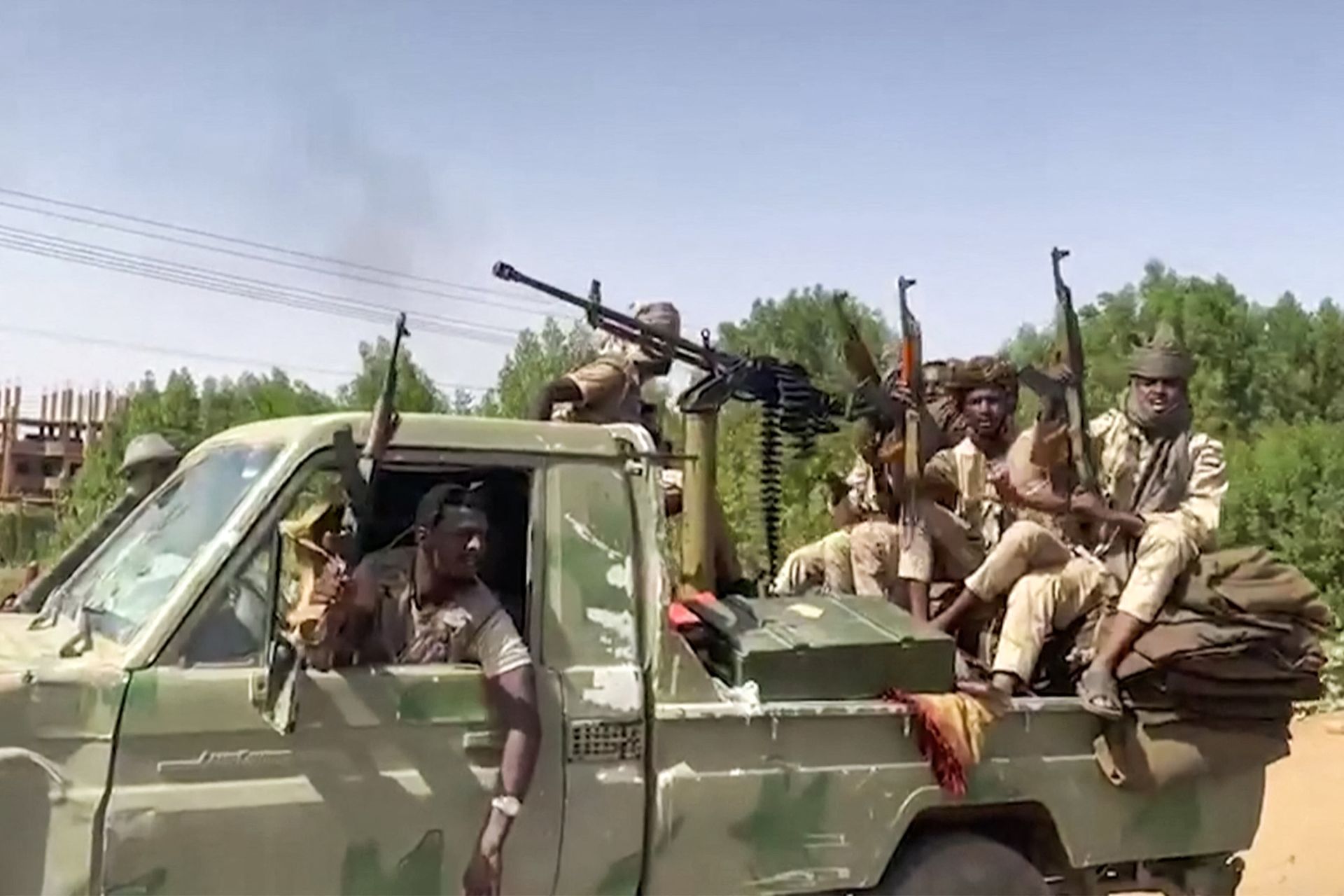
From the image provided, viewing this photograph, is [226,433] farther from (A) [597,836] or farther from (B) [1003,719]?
(B) [1003,719]

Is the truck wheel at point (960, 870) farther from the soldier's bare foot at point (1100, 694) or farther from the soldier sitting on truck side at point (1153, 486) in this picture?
the soldier sitting on truck side at point (1153, 486)

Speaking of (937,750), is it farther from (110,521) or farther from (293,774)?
(110,521)

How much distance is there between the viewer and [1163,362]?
20.2 feet

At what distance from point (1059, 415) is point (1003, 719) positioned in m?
1.49

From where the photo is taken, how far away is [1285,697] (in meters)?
5.76

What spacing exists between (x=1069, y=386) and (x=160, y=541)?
11.4 feet

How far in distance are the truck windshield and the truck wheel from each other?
231 centimetres

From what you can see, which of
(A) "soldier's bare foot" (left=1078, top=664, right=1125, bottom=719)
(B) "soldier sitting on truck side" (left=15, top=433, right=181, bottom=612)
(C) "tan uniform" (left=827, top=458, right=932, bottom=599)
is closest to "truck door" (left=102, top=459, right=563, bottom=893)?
(B) "soldier sitting on truck side" (left=15, top=433, right=181, bottom=612)

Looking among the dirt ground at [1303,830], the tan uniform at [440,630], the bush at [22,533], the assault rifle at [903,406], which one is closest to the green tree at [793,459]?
the assault rifle at [903,406]

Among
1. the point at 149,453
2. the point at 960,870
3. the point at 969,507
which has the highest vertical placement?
the point at 149,453

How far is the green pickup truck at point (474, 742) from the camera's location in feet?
13.9

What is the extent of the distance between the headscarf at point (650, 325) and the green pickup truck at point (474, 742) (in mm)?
1146

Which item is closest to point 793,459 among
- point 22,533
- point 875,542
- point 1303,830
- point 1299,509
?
point 875,542

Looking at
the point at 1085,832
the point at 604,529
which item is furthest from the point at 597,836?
the point at 1085,832
